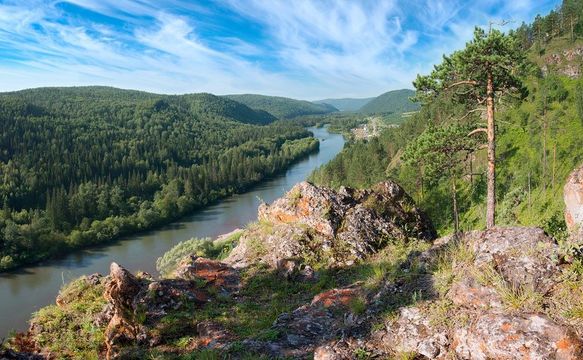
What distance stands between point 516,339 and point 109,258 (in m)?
66.9

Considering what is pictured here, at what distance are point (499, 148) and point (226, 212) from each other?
58.0m

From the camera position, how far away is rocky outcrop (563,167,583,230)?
22.9 ft

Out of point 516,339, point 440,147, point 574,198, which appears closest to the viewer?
point 516,339

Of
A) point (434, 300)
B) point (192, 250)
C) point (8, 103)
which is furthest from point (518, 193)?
point (8, 103)

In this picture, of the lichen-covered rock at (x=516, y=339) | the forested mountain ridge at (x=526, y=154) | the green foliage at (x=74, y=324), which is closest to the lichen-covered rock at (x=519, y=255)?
the lichen-covered rock at (x=516, y=339)

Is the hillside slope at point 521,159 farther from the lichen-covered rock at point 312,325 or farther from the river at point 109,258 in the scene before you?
the lichen-covered rock at point 312,325

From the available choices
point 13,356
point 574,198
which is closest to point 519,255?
point 574,198

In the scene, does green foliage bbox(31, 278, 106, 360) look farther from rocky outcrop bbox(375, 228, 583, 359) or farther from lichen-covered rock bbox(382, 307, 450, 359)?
rocky outcrop bbox(375, 228, 583, 359)

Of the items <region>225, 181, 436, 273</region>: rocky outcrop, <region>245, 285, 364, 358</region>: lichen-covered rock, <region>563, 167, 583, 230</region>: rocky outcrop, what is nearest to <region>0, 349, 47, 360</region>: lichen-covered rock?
<region>245, 285, 364, 358</region>: lichen-covered rock

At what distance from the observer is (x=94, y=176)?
109875mm

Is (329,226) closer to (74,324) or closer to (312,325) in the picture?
(312,325)

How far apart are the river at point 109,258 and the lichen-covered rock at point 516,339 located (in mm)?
24400

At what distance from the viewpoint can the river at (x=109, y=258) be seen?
45812 mm

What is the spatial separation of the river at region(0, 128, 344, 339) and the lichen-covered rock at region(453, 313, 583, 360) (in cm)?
2440
